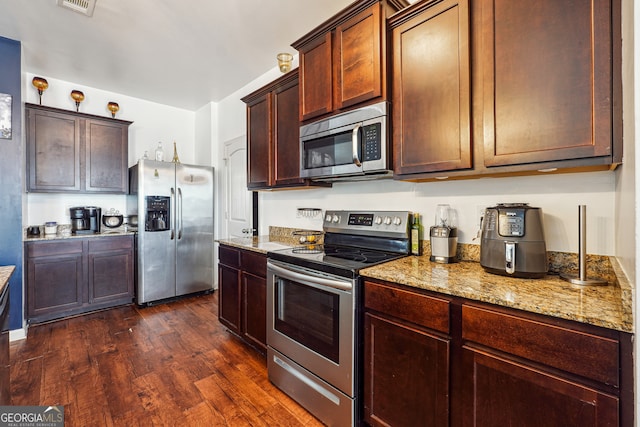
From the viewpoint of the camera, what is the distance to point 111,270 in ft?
11.4

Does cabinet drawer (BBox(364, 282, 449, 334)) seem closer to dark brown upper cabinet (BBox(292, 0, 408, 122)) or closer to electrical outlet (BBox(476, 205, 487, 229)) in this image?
electrical outlet (BBox(476, 205, 487, 229))

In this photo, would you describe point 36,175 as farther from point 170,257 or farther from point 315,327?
point 315,327

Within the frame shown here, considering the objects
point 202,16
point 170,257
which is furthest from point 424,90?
point 170,257

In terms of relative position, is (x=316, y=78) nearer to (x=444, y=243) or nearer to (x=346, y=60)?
(x=346, y=60)

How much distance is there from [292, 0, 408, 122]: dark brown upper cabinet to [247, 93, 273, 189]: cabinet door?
22.5 inches

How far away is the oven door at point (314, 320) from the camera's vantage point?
5.05 feet

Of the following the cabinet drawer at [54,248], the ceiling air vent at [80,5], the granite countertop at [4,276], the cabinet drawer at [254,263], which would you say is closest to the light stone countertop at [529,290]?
the cabinet drawer at [254,263]

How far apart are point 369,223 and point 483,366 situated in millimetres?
1163

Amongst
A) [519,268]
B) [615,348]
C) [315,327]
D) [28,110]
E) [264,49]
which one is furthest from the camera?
[28,110]

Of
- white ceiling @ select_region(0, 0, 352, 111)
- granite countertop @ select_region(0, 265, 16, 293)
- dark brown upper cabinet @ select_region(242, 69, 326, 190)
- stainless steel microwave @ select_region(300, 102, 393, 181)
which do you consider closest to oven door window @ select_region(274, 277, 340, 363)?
stainless steel microwave @ select_region(300, 102, 393, 181)

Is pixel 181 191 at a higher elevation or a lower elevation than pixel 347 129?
lower

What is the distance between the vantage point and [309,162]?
2.22 m

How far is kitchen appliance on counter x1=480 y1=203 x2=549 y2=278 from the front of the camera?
1.29 metres

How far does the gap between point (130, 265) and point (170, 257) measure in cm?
47
